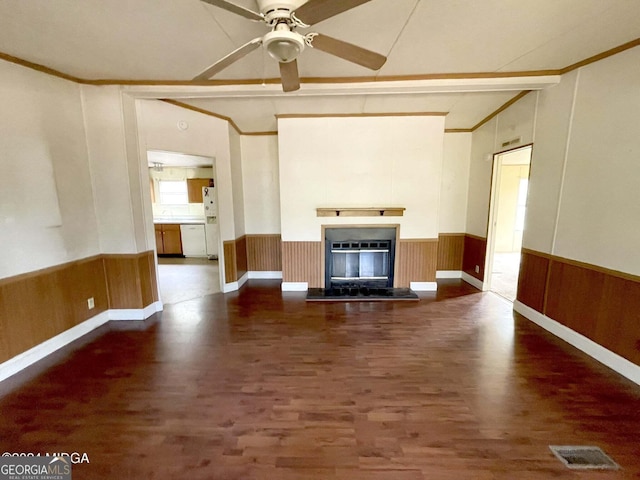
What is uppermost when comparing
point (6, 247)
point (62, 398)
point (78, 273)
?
point (6, 247)

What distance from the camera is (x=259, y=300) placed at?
4.03 meters

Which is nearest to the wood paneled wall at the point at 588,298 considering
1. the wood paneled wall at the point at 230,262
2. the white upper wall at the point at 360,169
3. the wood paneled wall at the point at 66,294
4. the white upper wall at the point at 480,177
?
the white upper wall at the point at 480,177

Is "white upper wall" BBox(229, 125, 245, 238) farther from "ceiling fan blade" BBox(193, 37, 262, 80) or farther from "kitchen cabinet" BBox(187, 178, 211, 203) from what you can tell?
"kitchen cabinet" BBox(187, 178, 211, 203)

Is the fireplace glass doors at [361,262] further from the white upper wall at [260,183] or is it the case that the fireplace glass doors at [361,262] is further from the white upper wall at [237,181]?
the white upper wall at [237,181]

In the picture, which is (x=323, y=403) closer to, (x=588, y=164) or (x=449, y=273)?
(x=588, y=164)

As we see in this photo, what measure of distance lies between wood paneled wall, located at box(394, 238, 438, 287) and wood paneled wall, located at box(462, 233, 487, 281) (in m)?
0.74

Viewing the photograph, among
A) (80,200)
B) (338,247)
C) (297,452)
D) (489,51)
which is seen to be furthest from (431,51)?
(80,200)

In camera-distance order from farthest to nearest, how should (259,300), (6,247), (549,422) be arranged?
1. (259,300)
2. (6,247)
3. (549,422)

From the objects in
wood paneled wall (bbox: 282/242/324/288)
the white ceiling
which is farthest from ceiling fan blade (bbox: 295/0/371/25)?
wood paneled wall (bbox: 282/242/324/288)

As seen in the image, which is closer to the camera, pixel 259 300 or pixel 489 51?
pixel 489 51

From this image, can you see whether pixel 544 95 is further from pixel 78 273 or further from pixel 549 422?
pixel 78 273

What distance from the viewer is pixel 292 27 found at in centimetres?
163

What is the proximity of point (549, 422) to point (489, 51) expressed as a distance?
296 cm

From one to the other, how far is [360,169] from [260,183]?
1.89 m
